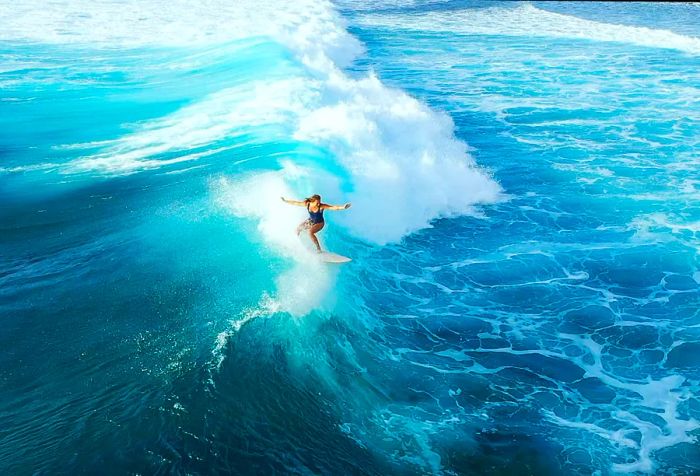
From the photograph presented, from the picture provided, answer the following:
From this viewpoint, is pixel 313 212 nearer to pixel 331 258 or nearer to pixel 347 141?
Answer: pixel 331 258

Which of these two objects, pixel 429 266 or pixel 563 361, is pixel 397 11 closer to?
pixel 429 266

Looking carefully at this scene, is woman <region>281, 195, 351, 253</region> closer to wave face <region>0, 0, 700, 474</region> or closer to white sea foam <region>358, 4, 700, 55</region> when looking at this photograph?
wave face <region>0, 0, 700, 474</region>

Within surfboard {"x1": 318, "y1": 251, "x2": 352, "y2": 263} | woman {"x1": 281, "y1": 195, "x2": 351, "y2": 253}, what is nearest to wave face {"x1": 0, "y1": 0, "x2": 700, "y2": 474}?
surfboard {"x1": 318, "y1": 251, "x2": 352, "y2": 263}

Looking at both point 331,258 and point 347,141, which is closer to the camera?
point 331,258

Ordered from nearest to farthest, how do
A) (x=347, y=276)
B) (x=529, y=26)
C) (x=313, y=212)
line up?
(x=313, y=212)
(x=347, y=276)
(x=529, y=26)

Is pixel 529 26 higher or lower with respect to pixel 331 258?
higher

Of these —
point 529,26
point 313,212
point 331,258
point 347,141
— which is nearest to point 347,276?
point 331,258

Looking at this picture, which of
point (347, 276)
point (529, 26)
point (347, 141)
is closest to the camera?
point (347, 276)
